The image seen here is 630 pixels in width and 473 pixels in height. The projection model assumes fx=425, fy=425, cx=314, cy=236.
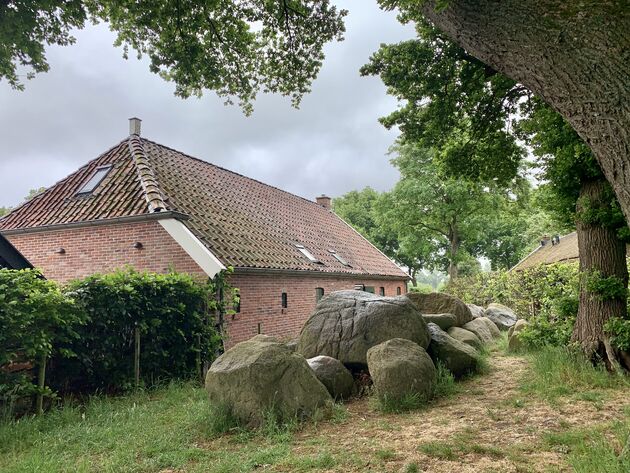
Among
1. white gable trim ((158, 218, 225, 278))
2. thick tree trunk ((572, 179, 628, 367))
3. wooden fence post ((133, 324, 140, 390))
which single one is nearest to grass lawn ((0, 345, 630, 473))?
thick tree trunk ((572, 179, 628, 367))

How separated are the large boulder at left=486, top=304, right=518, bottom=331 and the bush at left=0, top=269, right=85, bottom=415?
13.4 meters

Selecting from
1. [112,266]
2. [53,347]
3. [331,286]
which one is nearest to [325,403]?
[53,347]

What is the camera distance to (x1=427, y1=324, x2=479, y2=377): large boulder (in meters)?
7.72

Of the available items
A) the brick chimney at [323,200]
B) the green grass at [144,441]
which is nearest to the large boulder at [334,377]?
the green grass at [144,441]

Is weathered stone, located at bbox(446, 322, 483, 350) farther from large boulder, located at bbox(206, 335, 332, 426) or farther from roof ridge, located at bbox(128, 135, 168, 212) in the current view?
roof ridge, located at bbox(128, 135, 168, 212)

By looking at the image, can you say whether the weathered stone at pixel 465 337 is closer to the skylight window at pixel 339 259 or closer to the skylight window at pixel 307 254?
the skylight window at pixel 307 254

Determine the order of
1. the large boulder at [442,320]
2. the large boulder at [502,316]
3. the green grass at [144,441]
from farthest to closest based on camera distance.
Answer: the large boulder at [502,316], the large boulder at [442,320], the green grass at [144,441]

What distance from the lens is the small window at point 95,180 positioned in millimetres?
12969

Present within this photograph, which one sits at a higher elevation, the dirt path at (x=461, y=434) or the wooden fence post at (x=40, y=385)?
the wooden fence post at (x=40, y=385)

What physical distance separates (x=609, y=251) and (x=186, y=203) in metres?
10.4

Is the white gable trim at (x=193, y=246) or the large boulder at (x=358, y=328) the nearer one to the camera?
the large boulder at (x=358, y=328)

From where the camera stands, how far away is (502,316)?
15477mm

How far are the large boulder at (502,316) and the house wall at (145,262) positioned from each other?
7.23 m

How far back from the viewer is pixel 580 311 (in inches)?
287
